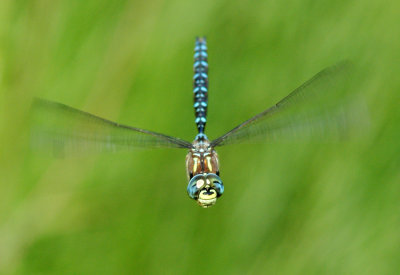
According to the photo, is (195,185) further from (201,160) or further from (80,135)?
(80,135)

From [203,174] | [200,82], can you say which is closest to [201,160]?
[203,174]

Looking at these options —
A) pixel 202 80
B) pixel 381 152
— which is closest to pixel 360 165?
pixel 381 152

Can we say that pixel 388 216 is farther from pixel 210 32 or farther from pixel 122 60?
pixel 122 60

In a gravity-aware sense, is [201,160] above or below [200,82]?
below

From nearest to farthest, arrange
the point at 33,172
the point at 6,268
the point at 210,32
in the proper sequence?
1. the point at 6,268
2. the point at 33,172
3. the point at 210,32

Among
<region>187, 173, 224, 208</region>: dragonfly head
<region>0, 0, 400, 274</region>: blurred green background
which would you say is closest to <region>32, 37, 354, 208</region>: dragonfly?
<region>187, 173, 224, 208</region>: dragonfly head

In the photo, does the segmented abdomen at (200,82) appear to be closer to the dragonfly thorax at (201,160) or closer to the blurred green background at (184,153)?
the blurred green background at (184,153)

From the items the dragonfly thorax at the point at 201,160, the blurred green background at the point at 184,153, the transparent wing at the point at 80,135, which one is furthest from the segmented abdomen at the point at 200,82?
the transparent wing at the point at 80,135
